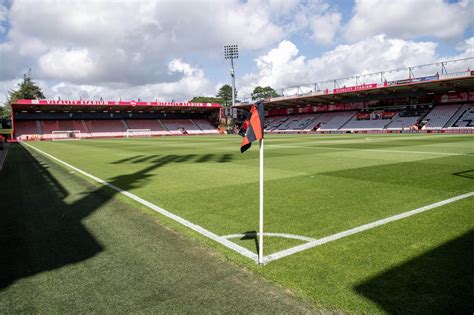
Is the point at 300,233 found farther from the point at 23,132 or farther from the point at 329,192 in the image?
the point at 23,132

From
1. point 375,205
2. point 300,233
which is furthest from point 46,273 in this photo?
point 375,205

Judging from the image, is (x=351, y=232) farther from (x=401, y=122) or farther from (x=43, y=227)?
(x=401, y=122)

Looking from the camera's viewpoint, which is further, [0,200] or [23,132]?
[23,132]

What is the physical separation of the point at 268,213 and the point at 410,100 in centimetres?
5836

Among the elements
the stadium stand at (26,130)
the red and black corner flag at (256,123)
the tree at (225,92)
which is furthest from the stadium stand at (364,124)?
the tree at (225,92)

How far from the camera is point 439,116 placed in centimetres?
4956

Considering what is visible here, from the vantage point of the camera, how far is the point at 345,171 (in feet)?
35.7

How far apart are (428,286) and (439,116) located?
5515 centimetres

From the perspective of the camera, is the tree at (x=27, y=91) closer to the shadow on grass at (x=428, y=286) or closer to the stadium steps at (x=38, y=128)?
the stadium steps at (x=38, y=128)

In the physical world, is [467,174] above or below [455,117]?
below

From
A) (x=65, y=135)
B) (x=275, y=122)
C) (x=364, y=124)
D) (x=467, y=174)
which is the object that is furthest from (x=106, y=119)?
(x=467, y=174)

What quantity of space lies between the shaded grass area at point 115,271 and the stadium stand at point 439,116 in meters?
51.9

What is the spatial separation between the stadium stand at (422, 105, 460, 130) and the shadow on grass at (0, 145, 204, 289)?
1973 inches

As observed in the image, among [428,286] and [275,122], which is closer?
[428,286]
